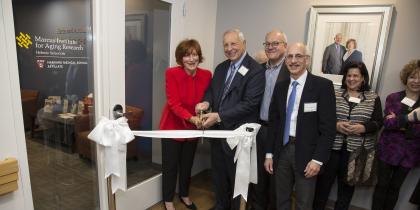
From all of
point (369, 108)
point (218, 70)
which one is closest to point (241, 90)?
point (218, 70)

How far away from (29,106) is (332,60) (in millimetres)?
2580

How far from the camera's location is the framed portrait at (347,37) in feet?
7.78

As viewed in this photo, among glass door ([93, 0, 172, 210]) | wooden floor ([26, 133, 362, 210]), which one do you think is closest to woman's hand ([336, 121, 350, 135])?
glass door ([93, 0, 172, 210])

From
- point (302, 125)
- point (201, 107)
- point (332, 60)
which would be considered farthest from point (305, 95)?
point (332, 60)

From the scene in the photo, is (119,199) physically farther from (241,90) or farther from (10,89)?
(241,90)

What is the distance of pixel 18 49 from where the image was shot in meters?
1.52

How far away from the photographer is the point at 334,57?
256 centimetres

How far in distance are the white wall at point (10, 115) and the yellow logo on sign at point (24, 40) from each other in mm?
91

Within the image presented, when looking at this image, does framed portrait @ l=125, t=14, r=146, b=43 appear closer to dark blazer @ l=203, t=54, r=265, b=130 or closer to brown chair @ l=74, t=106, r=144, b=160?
brown chair @ l=74, t=106, r=144, b=160

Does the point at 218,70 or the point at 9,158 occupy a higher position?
the point at 218,70

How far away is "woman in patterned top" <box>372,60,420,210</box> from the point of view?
6.82ft

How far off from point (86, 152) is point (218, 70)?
126 cm

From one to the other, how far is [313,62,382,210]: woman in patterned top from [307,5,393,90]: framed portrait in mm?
316

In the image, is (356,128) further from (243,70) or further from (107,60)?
(107,60)
